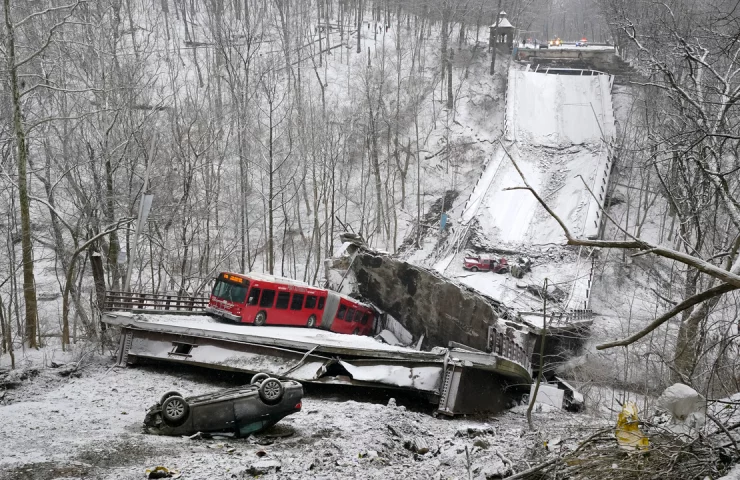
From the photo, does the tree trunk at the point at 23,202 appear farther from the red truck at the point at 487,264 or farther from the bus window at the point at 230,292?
the red truck at the point at 487,264

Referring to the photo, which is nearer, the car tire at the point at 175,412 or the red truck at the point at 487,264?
the car tire at the point at 175,412

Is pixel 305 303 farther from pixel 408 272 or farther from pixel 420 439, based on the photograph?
pixel 420 439

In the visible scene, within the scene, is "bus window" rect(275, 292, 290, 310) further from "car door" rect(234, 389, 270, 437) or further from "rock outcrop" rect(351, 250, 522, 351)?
"car door" rect(234, 389, 270, 437)

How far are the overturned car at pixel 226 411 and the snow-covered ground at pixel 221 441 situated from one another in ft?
0.65

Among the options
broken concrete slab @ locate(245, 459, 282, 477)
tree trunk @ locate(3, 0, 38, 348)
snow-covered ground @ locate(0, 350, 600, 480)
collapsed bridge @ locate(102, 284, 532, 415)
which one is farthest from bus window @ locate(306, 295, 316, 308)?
broken concrete slab @ locate(245, 459, 282, 477)

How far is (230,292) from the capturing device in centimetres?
1692

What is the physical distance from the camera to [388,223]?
136ft

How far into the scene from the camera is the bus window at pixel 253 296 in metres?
17.0

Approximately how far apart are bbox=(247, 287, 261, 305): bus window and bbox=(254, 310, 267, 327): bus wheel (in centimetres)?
38

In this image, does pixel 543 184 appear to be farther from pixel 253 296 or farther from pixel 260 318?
pixel 253 296

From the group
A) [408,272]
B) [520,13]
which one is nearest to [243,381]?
[408,272]

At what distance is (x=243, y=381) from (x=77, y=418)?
4479 mm

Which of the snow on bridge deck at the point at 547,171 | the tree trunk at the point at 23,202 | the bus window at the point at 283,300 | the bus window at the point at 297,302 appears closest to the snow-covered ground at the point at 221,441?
the bus window at the point at 283,300

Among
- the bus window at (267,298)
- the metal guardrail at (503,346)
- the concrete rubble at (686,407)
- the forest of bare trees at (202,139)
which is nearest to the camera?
the concrete rubble at (686,407)
